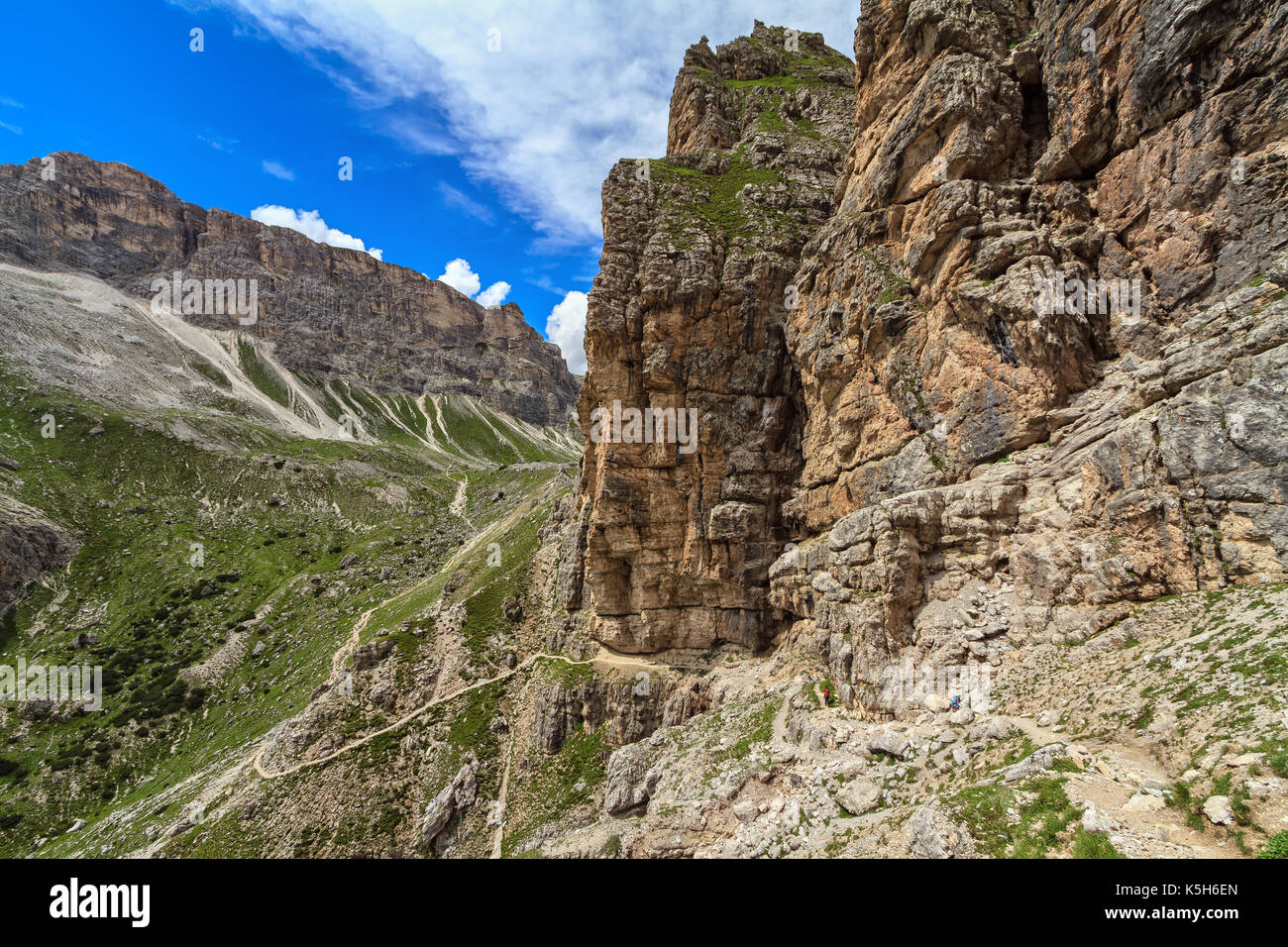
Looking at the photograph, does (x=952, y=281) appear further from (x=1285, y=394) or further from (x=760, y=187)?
(x=760, y=187)

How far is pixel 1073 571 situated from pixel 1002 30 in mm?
38753

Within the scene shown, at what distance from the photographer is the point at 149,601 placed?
269ft

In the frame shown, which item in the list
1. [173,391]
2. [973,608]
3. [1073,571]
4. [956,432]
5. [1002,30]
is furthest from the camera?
[173,391]

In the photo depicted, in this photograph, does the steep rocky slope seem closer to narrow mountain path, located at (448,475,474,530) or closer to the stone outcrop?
narrow mountain path, located at (448,475,474,530)

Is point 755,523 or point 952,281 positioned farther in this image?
point 755,523

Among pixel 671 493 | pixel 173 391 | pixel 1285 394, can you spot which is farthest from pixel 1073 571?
pixel 173 391

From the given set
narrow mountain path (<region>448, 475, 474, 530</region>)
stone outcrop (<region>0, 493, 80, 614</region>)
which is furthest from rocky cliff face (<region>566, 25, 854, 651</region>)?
stone outcrop (<region>0, 493, 80, 614</region>)

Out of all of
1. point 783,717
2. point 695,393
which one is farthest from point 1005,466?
point 695,393

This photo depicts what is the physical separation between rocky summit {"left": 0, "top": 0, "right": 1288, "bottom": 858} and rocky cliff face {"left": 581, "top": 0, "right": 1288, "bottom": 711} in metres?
0.21

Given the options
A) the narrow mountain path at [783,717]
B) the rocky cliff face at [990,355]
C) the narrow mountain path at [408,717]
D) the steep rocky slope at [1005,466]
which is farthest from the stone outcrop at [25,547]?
the narrow mountain path at [783,717]

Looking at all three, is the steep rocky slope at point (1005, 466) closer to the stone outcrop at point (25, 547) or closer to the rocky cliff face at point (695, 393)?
the rocky cliff face at point (695, 393)

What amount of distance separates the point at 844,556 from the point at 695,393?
25.0 meters

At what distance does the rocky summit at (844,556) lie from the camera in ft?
66.2

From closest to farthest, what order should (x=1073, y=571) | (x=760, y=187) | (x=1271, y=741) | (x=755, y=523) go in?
1. (x=1271, y=741)
2. (x=1073, y=571)
3. (x=755, y=523)
4. (x=760, y=187)
